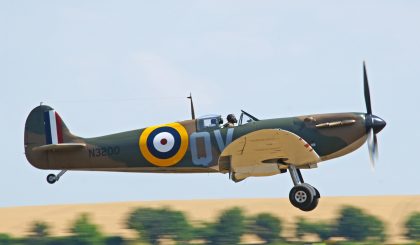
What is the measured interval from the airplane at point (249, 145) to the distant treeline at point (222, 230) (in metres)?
23.7

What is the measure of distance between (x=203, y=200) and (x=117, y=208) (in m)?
6.30

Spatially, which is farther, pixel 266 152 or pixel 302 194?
pixel 302 194

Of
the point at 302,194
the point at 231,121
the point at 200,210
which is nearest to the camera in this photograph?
the point at 302,194

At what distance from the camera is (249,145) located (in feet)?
66.1

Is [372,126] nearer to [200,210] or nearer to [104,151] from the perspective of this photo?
[104,151]

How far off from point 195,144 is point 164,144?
0.73 meters

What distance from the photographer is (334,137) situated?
20.6 meters

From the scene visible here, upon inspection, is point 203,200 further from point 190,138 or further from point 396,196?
point 190,138

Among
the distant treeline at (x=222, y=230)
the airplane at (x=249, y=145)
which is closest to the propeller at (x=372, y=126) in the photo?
the airplane at (x=249, y=145)

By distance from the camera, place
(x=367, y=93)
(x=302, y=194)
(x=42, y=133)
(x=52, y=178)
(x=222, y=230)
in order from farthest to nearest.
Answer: (x=222, y=230) < (x=42, y=133) < (x=52, y=178) < (x=367, y=93) < (x=302, y=194)

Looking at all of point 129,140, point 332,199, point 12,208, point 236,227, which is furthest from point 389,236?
point 129,140

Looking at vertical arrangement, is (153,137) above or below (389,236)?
above

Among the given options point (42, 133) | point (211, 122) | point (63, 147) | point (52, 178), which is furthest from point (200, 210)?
point (211, 122)

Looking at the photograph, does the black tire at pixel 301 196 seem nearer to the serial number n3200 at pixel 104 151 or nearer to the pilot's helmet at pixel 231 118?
the pilot's helmet at pixel 231 118
